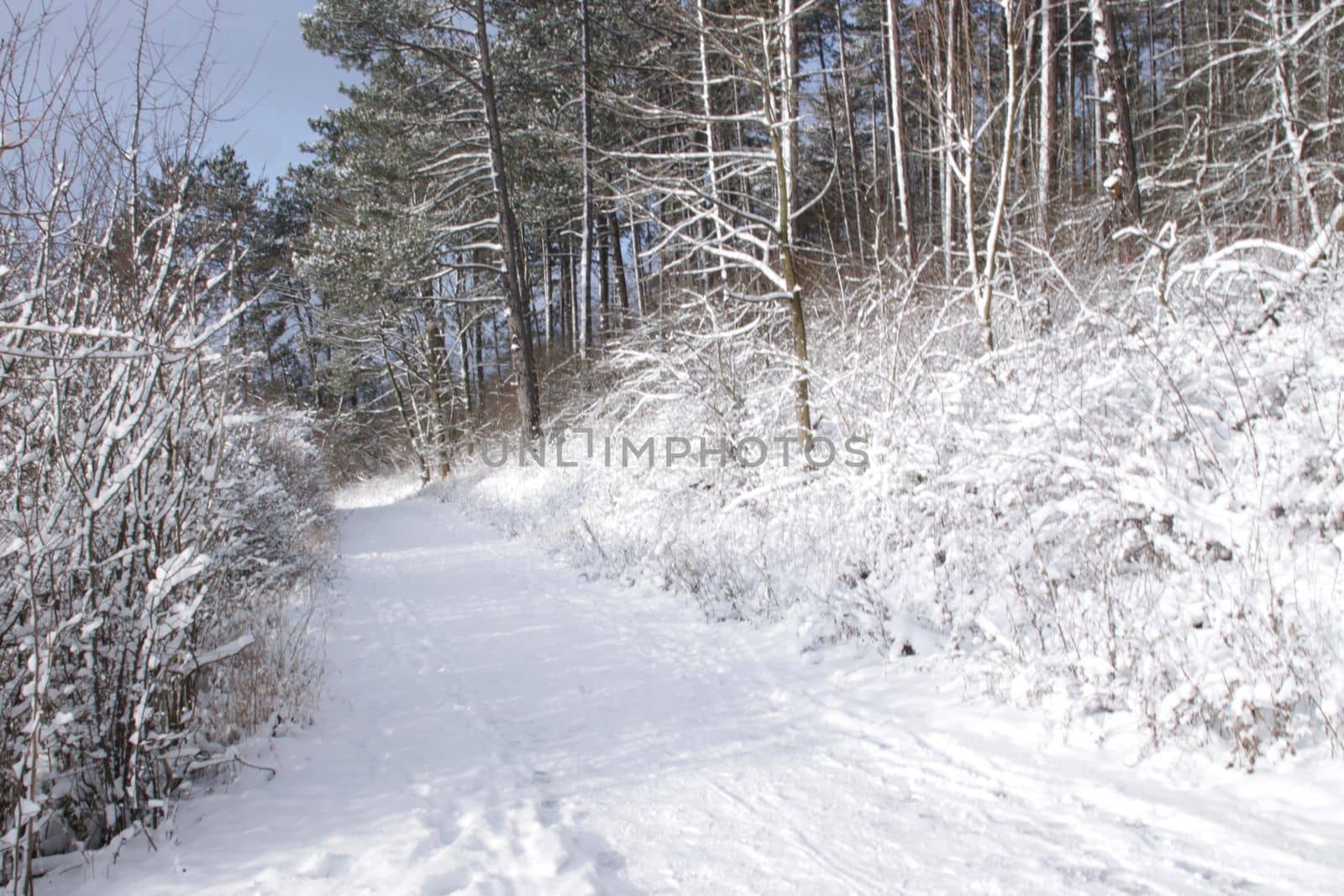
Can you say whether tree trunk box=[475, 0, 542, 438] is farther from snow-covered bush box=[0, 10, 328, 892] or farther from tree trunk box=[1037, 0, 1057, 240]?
snow-covered bush box=[0, 10, 328, 892]

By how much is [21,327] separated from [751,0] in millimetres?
7507

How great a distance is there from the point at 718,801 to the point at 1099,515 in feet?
8.89

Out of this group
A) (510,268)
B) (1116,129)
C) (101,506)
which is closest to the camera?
(101,506)

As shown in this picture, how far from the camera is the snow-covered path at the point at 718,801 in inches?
93.1

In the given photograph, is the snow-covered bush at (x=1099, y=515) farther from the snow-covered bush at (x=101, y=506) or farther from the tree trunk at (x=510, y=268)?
the tree trunk at (x=510, y=268)

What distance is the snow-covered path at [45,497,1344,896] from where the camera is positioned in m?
2.37

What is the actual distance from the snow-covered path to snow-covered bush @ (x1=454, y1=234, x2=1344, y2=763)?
34 centimetres

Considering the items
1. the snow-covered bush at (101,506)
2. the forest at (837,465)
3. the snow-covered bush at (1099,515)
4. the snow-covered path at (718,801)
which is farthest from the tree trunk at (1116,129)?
the snow-covered bush at (101,506)

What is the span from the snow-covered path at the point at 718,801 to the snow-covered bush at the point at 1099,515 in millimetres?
344

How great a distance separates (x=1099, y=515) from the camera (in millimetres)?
4031

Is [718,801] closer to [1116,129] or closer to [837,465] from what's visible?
[837,465]

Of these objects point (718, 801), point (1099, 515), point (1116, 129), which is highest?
point (1116, 129)

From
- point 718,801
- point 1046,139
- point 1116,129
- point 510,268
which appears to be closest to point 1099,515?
point 718,801

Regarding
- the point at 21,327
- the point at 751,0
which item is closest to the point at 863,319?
the point at 751,0
